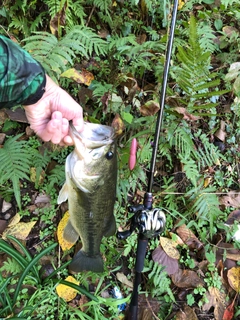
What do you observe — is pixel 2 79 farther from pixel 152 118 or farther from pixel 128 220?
pixel 128 220

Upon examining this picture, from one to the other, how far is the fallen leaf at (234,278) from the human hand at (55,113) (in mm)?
1953

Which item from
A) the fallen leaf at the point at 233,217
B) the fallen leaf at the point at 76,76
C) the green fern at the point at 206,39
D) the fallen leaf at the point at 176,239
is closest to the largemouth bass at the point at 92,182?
the fallen leaf at the point at 176,239

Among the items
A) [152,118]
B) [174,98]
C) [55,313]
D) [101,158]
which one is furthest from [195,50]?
[55,313]

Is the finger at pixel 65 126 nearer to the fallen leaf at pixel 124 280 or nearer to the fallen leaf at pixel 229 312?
the fallen leaf at pixel 124 280

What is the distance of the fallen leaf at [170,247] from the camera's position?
3.02 m

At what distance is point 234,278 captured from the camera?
118 inches

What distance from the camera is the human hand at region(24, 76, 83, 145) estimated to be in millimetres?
1800

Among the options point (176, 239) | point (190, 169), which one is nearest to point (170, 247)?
point (176, 239)

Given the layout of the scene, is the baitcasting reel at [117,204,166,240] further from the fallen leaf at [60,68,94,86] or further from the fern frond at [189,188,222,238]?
the fallen leaf at [60,68,94,86]

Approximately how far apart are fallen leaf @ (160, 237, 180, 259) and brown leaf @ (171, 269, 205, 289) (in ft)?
0.48

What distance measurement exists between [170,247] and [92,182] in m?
1.43

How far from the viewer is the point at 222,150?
11.8 feet

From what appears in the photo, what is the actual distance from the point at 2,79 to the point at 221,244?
94.3 inches

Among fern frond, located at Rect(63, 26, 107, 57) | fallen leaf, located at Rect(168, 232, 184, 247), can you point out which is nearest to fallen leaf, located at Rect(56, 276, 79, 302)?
fallen leaf, located at Rect(168, 232, 184, 247)
